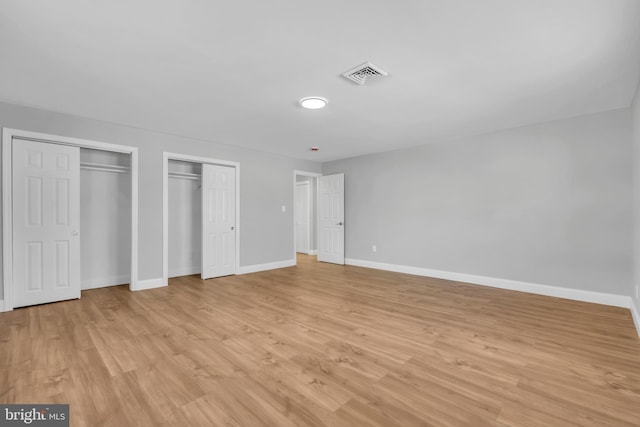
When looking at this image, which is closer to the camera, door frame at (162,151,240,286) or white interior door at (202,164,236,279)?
door frame at (162,151,240,286)

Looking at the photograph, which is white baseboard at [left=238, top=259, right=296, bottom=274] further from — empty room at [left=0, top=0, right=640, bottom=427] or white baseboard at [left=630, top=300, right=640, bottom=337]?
white baseboard at [left=630, top=300, right=640, bottom=337]

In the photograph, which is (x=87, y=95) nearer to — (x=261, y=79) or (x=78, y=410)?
(x=261, y=79)

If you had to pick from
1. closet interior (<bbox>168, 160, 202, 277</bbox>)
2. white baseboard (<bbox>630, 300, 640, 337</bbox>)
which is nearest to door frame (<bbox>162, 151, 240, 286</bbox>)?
closet interior (<bbox>168, 160, 202, 277</bbox>)

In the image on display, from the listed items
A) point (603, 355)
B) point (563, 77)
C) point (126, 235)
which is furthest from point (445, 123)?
point (126, 235)

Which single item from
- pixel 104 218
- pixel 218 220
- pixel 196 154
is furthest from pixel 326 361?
pixel 104 218

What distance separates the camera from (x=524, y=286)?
432 cm

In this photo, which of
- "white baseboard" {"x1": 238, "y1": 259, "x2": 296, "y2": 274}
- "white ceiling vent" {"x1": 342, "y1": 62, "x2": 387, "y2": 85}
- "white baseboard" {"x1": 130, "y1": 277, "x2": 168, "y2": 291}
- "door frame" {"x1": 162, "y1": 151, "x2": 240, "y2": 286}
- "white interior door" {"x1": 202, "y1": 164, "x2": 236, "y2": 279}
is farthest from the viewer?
"white baseboard" {"x1": 238, "y1": 259, "x2": 296, "y2": 274}

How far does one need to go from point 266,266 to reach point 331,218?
200 centimetres

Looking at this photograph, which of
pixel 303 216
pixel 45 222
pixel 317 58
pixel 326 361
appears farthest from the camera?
pixel 303 216

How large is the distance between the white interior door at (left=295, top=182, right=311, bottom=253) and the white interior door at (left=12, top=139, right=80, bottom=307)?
18.4 ft

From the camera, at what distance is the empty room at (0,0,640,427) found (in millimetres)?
1854

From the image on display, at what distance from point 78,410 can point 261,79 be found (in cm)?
287

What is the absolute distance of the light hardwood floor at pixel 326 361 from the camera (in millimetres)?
1683

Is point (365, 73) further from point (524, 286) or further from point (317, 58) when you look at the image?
point (524, 286)
